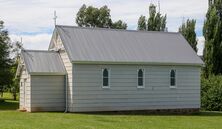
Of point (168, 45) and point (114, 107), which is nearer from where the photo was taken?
point (114, 107)

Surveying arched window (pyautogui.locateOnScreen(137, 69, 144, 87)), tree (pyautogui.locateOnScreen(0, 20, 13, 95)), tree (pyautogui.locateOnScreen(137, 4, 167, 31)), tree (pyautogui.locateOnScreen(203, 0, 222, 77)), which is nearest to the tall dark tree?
tree (pyautogui.locateOnScreen(137, 4, 167, 31))

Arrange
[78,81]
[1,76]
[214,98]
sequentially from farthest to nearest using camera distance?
[1,76]
[214,98]
[78,81]

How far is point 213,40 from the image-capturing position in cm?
4966

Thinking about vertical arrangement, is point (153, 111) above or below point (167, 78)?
below

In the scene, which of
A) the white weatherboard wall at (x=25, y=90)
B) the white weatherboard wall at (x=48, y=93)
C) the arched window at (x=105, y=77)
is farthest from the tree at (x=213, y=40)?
the white weatherboard wall at (x=25, y=90)

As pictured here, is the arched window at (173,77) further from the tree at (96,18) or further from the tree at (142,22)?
the tree at (96,18)

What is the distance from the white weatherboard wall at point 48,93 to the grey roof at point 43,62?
0.43m

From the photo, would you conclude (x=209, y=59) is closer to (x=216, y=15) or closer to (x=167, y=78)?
(x=216, y=15)

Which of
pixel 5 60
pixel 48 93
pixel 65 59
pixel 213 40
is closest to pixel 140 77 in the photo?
pixel 65 59

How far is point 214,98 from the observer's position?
44.5 metres

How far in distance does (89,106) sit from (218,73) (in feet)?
62.1

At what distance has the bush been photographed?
1739 inches

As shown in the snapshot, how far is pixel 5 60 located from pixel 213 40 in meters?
20.7

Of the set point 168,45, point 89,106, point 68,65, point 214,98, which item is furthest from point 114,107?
point 214,98
